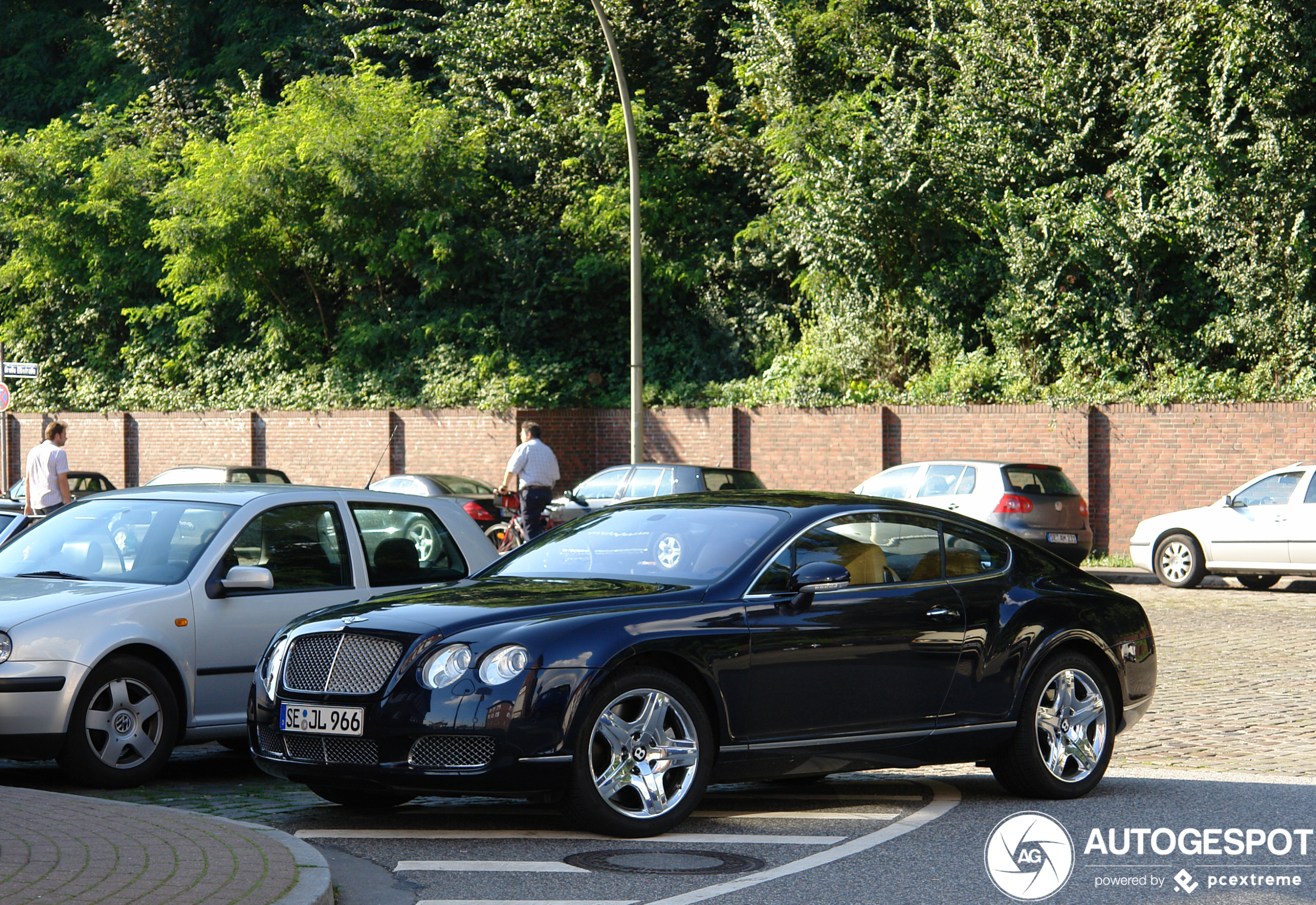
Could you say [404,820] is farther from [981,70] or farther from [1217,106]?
[981,70]

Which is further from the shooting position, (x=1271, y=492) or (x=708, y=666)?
(x=1271, y=492)

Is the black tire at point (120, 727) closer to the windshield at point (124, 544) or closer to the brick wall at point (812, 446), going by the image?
the windshield at point (124, 544)

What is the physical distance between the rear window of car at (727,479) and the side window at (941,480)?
2.44 m

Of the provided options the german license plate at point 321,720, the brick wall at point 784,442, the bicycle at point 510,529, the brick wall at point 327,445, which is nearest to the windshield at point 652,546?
the german license plate at point 321,720

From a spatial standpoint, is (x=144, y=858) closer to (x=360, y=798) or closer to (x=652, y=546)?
(x=360, y=798)

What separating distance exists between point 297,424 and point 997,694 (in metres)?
28.9

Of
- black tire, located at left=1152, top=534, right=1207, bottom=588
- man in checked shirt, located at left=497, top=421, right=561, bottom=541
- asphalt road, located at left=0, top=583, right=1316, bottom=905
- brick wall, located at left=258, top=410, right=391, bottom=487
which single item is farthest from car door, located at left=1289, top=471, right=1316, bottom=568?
brick wall, located at left=258, top=410, right=391, bottom=487

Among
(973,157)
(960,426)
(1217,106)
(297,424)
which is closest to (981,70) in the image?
(973,157)

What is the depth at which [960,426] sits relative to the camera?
25.9m

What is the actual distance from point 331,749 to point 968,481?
15540 mm

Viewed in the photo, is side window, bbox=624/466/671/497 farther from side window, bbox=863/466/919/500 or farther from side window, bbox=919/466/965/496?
side window, bbox=919/466/965/496

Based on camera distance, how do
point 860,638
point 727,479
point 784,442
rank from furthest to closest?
1. point 784,442
2. point 727,479
3. point 860,638

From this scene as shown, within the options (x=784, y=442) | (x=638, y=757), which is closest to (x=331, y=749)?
(x=638, y=757)

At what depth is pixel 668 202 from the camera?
33.5 m
